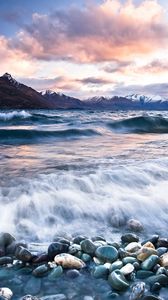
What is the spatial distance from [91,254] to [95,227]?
97cm

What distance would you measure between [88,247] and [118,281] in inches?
28.2

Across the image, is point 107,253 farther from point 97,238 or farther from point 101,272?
point 97,238

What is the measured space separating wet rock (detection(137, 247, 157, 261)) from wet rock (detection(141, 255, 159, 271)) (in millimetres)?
71

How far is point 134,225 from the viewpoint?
4.84 metres

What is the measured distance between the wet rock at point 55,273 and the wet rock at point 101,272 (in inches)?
13.0

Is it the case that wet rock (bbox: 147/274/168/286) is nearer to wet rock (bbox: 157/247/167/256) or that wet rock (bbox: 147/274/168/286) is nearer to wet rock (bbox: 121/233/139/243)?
wet rock (bbox: 157/247/167/256)

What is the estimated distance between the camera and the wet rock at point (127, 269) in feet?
11.2

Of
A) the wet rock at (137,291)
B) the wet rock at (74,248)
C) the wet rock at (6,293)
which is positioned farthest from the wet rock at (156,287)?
the wet rock at (6,293)

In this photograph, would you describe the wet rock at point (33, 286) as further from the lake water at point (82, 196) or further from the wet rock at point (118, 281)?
the lake water at point (82, 196)

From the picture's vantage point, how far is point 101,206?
5.46m

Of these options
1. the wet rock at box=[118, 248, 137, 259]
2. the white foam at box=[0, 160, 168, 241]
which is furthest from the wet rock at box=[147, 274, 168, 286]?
the white foam at box=[0, 160, 168, 241]

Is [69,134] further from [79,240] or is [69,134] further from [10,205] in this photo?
[79,240]

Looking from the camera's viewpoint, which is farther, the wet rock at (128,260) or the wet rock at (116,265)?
the wet rock at (128,260)

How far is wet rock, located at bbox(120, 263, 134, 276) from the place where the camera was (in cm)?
342
